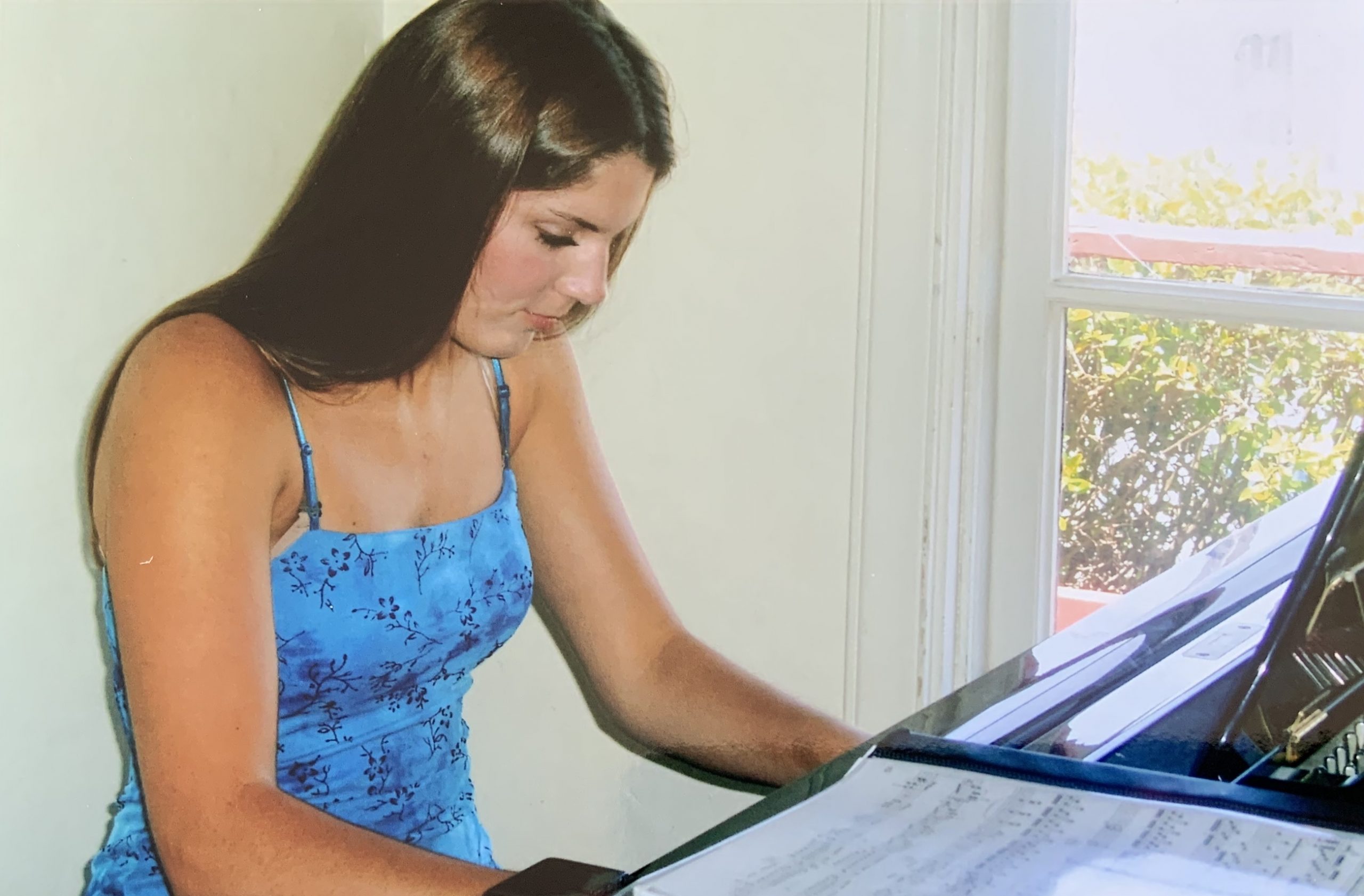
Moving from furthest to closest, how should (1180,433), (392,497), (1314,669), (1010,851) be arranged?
(1180,433) < (392,497) < (1314,669) < (1010,851)

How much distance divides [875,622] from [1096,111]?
525mm

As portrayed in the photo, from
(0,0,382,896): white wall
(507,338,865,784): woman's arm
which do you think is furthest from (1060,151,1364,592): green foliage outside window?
(0,0,382,896): white wall

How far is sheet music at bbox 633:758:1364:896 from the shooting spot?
1.94 ft

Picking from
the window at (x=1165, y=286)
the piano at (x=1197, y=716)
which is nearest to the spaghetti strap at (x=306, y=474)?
the piano at (x=1197, y=716)

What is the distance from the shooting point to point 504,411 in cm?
115

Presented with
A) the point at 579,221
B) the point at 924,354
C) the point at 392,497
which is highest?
the point at 579,221

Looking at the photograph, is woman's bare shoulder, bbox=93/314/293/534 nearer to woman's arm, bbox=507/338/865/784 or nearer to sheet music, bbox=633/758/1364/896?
woman's arm, bbox=507/338/865/784

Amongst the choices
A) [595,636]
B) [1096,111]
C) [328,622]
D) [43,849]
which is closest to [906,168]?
[1096,111]

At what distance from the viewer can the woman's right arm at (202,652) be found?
0.85m

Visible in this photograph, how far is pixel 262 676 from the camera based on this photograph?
92 centimetres

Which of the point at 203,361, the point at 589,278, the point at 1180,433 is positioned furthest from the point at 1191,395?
the point at 203,361

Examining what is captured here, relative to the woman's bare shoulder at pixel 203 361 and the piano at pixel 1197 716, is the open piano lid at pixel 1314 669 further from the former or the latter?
the woman's bare shoulder at pixel 203 361

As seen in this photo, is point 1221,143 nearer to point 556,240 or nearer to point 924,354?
point 924,354

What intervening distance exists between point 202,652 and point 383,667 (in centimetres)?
19
